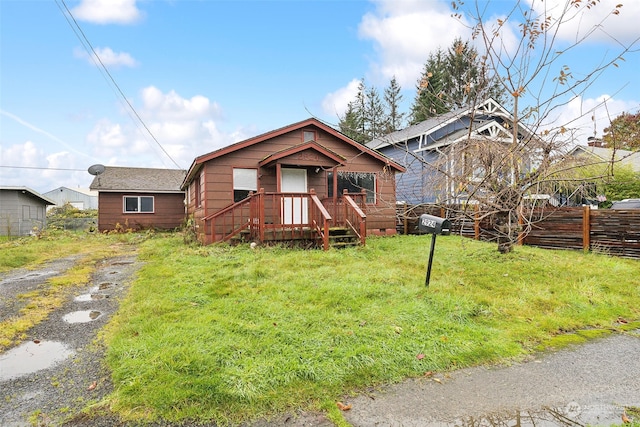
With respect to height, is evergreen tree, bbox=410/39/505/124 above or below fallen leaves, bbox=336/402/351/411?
above

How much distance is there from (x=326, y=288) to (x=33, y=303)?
4.27 m

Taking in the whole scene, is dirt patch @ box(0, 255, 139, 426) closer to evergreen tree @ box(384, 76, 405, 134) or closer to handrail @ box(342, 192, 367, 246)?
handrail @ box(342, 192, 367, 246)

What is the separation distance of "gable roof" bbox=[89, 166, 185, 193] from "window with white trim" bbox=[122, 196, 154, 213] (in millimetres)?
491

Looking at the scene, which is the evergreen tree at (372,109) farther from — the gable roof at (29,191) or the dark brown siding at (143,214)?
the gable roof at (29,191)

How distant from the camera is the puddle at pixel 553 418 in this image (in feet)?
7.82

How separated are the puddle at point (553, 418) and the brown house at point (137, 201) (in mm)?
19355

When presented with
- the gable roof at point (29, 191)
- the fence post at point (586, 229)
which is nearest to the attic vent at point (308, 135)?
the fence post at point (586, 229)

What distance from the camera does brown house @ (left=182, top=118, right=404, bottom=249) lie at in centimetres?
946

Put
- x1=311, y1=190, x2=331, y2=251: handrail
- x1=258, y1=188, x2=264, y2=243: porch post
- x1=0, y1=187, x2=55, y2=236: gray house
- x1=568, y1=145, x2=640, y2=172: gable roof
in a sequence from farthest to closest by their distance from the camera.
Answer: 1. x1=0, y1=187, x2=55, y2=236: gray house
2. x1=258, y1=188, x2=264, y2=243: porch post
3. x1=311, y1=190, x2=331, y2=251: handrail
4. x1=568, y1=145, x2=640, y2=172: gable roof

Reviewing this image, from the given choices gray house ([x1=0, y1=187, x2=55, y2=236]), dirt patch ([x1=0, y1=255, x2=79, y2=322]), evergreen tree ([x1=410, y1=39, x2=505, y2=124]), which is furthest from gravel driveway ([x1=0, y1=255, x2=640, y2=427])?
gray house ([x1=0, y1=187, x2=55, y2=236])

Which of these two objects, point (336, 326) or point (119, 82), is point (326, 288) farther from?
point (119, 82)

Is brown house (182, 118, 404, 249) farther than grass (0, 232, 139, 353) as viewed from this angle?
Yes

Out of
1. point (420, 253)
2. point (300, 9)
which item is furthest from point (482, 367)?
point (300, 9)

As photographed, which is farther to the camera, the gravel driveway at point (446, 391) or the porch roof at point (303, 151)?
the porch roof at point (303, 151)
